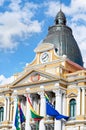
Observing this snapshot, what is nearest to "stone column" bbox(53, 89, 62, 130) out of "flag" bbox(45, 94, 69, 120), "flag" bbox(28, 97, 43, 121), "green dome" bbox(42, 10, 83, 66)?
"flag" bbox(45, 94, 69, 120)

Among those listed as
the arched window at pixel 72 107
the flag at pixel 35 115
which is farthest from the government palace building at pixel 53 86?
the flag at pixel 35 115

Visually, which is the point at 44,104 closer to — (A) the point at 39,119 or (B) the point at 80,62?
(A) the point at 39,119

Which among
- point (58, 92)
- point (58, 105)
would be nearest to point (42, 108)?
point (58, 105)

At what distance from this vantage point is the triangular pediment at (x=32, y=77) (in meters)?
50.6

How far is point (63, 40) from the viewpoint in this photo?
55.4 meters

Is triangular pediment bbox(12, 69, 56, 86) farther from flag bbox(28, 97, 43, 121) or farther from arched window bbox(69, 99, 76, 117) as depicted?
flag bbox(28, 97, 43, 121)

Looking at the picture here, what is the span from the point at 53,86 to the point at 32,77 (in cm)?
356

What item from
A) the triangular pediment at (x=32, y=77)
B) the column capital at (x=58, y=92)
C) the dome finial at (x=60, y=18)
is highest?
the dome finial at (x=60, y=18)

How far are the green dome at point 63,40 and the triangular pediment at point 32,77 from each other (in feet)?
14.0

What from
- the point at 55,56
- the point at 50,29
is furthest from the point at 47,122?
the point at 50,29

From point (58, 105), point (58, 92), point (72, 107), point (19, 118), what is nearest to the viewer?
point (58, 105)

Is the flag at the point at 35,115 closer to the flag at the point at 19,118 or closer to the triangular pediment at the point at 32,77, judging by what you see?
the flag at the point at 19,118

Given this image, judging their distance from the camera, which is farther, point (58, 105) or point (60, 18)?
point (60, 18)

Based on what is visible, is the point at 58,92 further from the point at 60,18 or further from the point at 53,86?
the point at 60,18
